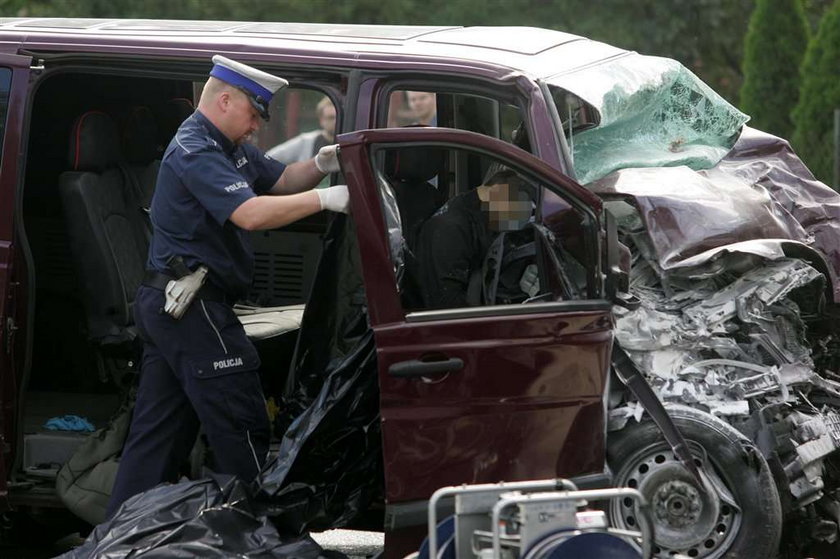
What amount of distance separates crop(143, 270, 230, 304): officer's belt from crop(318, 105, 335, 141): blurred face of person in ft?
2.97

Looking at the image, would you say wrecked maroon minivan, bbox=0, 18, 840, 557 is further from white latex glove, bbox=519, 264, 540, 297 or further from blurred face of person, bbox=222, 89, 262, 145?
blurred face of person, bbox=222, 89, 262, 145

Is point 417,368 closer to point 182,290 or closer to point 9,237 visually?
point 182,290

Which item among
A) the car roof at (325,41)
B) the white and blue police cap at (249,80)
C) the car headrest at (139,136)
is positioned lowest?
the car headrest at (139,136)

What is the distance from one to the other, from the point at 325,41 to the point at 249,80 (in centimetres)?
44

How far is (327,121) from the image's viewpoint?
6410mm

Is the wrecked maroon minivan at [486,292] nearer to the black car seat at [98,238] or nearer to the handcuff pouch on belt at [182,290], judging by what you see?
the black car seat at [98,238]

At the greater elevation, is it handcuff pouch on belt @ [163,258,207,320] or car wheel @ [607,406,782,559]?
handcuff pouch on belt @ [163,258,207,320]

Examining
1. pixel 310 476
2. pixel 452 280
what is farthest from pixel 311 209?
pixel 310 476

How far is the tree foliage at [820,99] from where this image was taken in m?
15.5

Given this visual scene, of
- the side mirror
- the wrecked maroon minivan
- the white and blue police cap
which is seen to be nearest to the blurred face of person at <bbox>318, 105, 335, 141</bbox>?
the wrecked maroon minivan

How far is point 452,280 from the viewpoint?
519 centimetres

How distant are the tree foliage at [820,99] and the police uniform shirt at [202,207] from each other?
1118 cm

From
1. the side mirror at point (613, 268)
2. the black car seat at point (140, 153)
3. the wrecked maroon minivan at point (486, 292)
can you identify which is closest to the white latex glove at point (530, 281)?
the wrecked maroon minivan at point (486, 292)

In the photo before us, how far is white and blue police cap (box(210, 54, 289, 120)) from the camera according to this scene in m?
5.27
